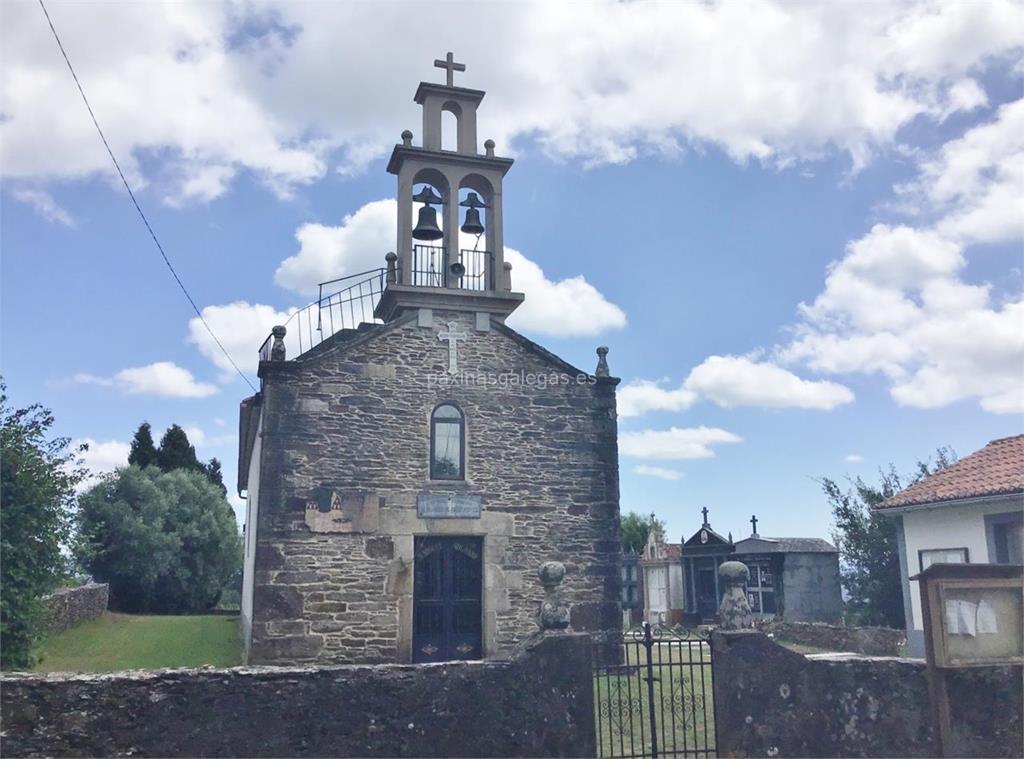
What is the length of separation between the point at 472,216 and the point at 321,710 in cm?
1106

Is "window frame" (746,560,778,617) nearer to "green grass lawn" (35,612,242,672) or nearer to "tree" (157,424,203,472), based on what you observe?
"green grass lawn" (35,612,242,672)

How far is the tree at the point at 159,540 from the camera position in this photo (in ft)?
93.6

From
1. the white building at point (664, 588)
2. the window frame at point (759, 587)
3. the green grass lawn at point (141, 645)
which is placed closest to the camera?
the green grass lawn at point (141, 645)

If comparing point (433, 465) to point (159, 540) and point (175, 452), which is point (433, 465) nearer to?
point (159, 540)

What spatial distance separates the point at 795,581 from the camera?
2508 cm

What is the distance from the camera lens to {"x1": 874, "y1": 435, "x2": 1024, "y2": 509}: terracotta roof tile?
15870 mm

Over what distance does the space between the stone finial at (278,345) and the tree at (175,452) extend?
73.1 feet

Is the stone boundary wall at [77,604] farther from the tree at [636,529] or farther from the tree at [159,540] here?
the tree at [636,529]

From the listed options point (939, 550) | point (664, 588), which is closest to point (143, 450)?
point (664, 588)

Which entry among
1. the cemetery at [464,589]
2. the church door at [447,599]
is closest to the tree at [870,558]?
the cemetery at [464,589]

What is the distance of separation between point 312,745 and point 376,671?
0.82 meters

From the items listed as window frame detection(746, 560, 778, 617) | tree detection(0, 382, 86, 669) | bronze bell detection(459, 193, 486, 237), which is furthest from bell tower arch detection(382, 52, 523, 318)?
window frame detection(746, 560, 778, 617)

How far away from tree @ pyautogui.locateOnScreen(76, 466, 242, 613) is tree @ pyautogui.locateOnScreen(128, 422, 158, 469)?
85.1 inches

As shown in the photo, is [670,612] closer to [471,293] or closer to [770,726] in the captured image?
[471,293]
